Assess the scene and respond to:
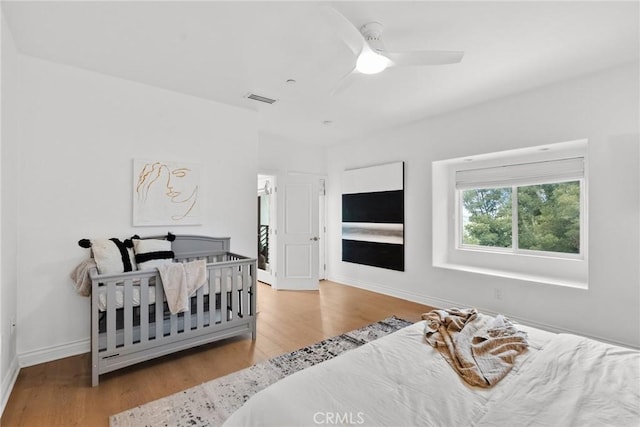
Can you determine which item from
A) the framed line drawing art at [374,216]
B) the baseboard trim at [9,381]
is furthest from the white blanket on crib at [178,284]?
the framed line drawing art at [374,216]

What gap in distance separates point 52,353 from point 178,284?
1224 mm

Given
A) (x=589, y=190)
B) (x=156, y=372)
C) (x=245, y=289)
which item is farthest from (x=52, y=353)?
(x=589, y=190)

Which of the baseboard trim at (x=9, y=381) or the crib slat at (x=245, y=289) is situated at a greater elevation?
the crib slat at (x=245, y=289)

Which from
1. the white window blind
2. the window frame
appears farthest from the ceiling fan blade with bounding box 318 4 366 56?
the window frame

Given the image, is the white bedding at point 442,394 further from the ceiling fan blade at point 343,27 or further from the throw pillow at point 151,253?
the throw pillow at point 151,253

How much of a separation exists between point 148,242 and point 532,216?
4.02 meters

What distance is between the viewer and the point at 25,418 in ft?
6.21

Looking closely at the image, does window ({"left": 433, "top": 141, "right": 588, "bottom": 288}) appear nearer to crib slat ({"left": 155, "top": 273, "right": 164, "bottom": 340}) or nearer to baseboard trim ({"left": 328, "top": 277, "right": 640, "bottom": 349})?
baseboard trim ({"left": 328, "top": 277, "right": 640, "bottom": 349})

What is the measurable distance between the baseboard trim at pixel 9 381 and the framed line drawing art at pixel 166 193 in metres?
1.32

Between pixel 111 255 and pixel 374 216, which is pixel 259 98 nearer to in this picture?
pixel 111 255

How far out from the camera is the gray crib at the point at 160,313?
7.50 feet

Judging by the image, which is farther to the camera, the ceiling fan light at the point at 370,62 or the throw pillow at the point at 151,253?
the throw pillow at the point at 151,253

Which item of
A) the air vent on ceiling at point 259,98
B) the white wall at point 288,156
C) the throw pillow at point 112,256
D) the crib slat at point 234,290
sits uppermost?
the air vent on ceiling at point 259,98

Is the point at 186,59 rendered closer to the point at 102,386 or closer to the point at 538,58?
the point at 102,386
